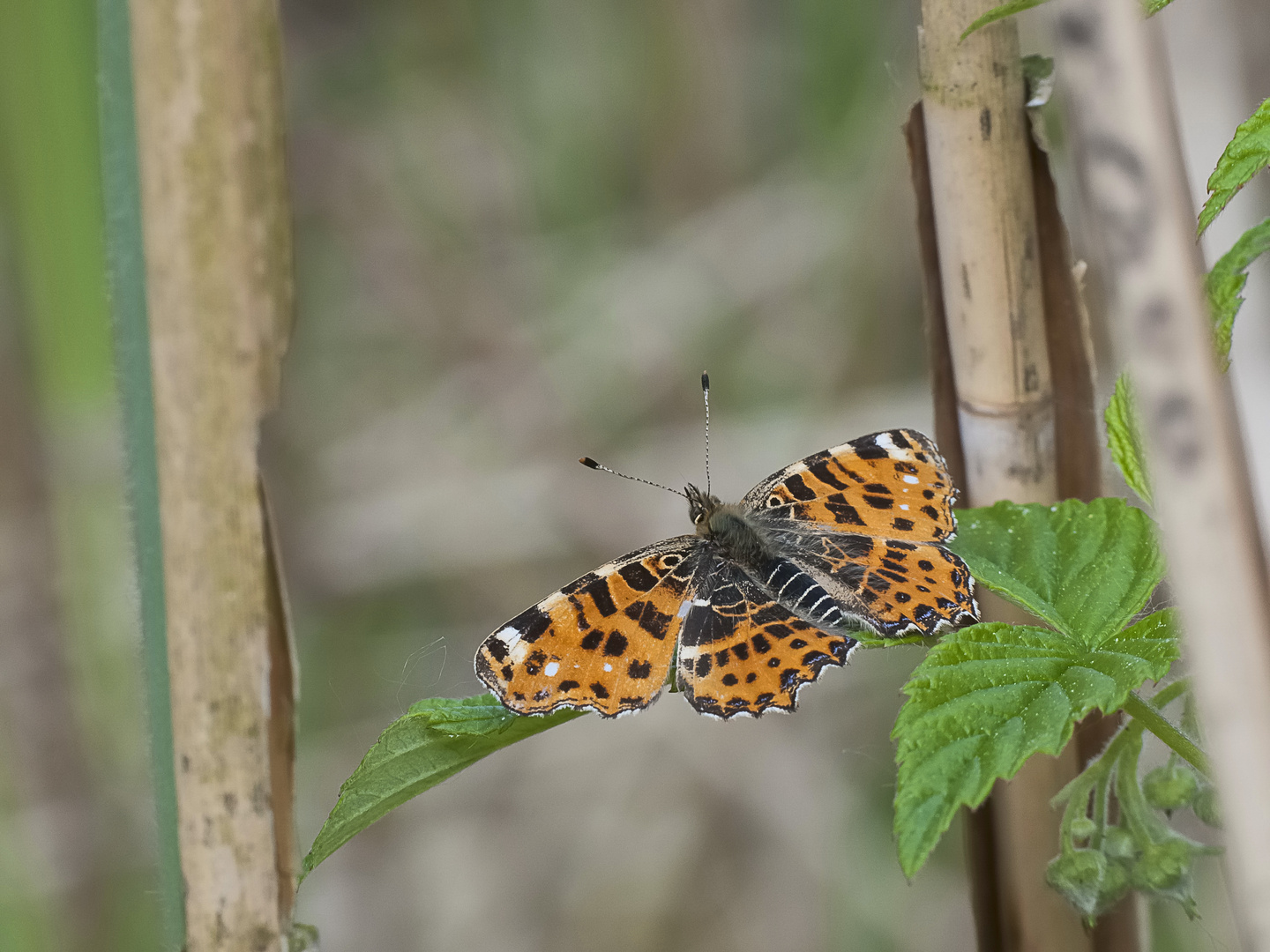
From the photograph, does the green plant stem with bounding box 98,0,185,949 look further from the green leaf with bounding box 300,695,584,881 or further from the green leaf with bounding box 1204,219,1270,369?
the green leaf with bounding box 1204,219,1270,369

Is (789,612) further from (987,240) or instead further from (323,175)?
(323,175)

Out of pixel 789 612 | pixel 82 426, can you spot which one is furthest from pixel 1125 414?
pixel 82 426

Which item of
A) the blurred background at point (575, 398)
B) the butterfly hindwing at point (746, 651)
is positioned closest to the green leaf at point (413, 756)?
the butterfly hindwing at point (746, 651)

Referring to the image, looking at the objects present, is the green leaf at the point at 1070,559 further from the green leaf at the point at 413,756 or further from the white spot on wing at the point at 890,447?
the green leaf at the point at 413,756

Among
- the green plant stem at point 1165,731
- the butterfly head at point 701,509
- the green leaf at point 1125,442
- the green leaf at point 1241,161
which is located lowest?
the green plant stem at point 1165,731

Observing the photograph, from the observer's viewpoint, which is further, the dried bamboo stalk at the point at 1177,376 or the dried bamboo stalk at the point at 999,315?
the dried bamboo stalk at the point at 999,315
